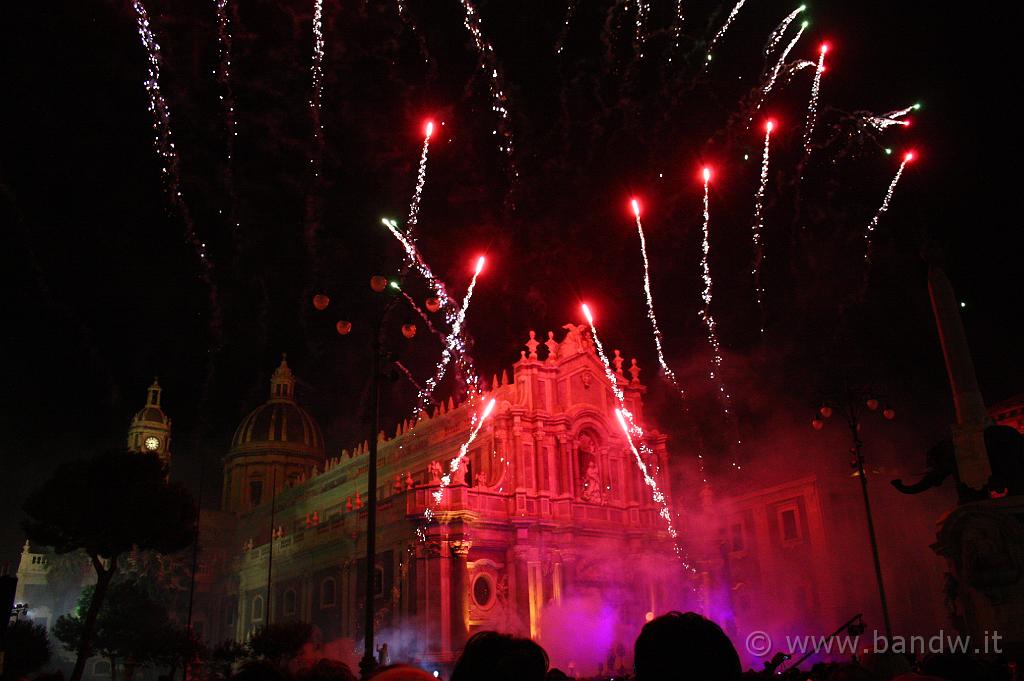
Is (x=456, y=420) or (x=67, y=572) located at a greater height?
(x=456, y=420)

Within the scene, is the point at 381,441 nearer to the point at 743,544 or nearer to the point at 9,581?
the point at 743,544

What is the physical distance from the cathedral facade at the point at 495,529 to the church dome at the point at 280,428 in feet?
67.5

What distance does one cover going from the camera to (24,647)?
128 ft

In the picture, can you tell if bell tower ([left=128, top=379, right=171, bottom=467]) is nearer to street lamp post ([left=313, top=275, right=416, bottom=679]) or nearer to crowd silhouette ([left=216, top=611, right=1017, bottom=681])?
street lamp post ([left=313, top=275, right=416, bottom=679])

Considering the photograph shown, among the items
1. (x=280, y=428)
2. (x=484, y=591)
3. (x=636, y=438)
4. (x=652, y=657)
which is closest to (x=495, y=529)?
(x=484, y=591)

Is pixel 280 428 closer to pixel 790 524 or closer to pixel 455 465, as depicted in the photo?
pixel 455 465

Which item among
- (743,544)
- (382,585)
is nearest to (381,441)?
(382,585)

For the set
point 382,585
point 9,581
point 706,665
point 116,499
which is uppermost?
point 116,499

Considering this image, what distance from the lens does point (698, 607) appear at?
43.0 meters

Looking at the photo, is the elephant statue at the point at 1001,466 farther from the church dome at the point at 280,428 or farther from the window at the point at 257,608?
the church dome at the point at 280,428

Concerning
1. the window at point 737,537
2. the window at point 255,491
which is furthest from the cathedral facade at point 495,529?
the window at point 255,491

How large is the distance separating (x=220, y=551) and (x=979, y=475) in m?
57.1

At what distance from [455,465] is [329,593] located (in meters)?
12.9

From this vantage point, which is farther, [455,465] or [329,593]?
[329,593]
